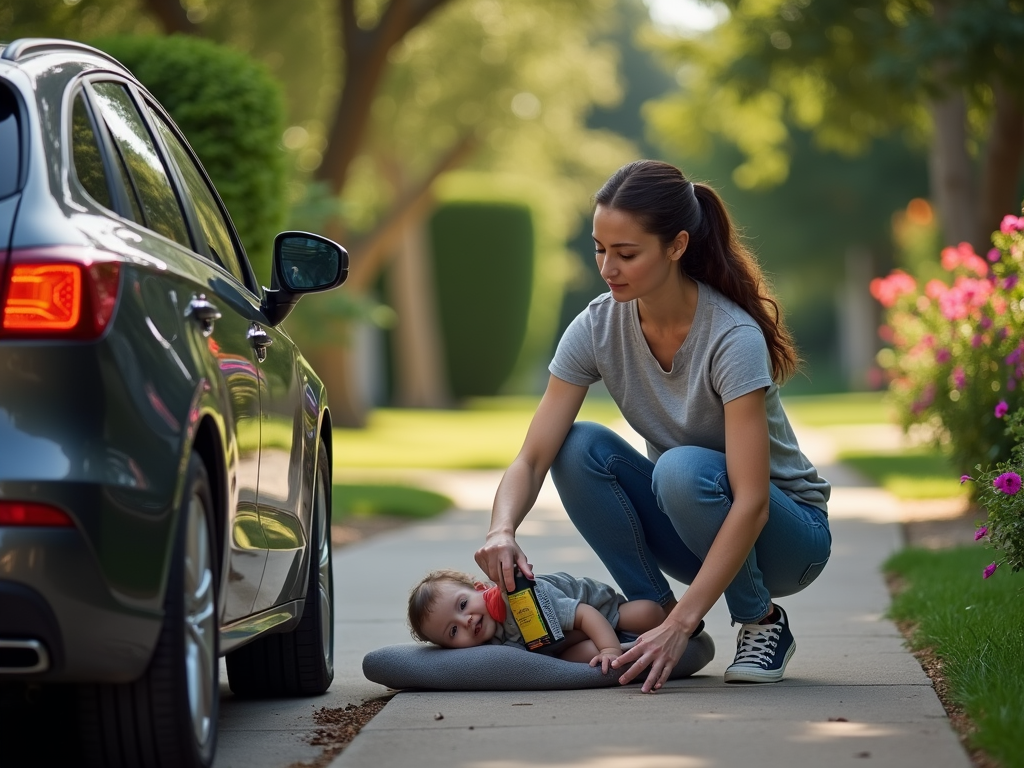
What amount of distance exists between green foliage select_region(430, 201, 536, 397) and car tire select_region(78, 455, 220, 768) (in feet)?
91.9

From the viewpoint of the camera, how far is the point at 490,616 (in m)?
4.43

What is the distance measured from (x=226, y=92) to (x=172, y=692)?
699cm

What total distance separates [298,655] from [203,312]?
151 cm

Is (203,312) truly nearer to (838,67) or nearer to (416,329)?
(838,67)

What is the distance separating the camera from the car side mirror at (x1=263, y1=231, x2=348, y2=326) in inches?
174

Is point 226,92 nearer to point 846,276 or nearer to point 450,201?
point 450,201

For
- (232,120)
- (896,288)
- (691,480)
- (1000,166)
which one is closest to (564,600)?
(691,480)

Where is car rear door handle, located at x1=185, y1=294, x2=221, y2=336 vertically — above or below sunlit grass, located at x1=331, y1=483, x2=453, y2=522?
above

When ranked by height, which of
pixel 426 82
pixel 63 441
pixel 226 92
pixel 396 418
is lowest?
pixel 396 418

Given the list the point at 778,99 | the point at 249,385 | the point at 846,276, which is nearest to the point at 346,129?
the point at 778,99

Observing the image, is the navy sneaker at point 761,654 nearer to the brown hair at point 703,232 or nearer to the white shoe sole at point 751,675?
the white shoe sole at point 751,675

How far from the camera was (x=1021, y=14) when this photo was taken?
33.0ft

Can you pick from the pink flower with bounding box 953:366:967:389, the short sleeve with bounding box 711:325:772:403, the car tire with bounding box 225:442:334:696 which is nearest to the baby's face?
the car tire with bounding box 225:442:334:696

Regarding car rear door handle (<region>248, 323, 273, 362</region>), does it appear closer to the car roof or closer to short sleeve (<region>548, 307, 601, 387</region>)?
the car roof
